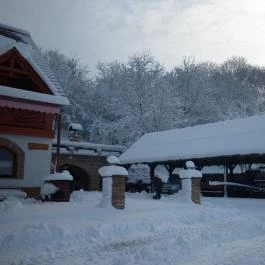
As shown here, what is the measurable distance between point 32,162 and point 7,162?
0.97m

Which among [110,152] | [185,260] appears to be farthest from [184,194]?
[110,152]

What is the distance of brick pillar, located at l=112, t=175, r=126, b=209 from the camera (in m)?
11.3

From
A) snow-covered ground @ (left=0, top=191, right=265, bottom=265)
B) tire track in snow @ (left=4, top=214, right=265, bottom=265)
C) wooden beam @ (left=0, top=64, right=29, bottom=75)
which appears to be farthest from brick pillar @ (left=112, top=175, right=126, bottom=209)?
wooden beam @ (left=0, top=64, right=29, bottom=75)

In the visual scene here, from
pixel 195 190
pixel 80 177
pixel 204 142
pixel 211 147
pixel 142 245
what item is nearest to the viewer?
pixel 142 245

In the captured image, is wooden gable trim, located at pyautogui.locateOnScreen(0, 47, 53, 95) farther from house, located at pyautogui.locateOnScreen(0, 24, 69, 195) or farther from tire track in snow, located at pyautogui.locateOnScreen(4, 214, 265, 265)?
tire track in snow, located at pyautogui.locateOnScreen(4, 214, 265, 265)

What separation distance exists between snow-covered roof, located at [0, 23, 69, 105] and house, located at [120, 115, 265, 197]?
29.4ft

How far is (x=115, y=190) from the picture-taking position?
37.2ft

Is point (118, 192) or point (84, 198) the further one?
point (84, 198)

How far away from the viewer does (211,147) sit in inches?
861

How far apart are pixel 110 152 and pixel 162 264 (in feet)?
78.8

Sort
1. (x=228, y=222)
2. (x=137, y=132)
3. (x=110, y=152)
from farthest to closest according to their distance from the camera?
(x=137, y=132)
(x=110, y=152)
(x=228, y=222)

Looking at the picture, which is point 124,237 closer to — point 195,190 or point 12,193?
point 195,190

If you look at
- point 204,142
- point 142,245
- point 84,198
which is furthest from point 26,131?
point 204,142

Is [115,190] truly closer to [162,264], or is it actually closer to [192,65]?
[162,264]
